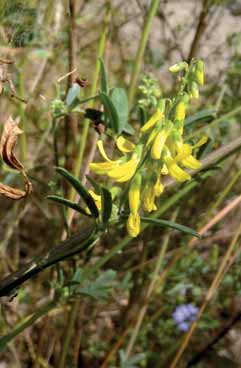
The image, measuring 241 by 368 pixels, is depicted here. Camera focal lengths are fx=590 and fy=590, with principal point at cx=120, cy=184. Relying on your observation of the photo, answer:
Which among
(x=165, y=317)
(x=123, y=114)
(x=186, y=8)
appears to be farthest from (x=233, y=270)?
(x=186, y=8)

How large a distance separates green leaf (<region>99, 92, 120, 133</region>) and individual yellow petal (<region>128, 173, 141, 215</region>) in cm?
14

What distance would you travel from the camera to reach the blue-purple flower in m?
1.91

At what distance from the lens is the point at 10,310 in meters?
1.48

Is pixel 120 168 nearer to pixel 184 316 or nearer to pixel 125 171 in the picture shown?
pixel 125 171

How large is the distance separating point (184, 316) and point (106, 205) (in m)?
1.32

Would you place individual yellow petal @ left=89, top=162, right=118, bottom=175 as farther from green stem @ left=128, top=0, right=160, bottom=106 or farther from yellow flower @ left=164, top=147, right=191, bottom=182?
A: green stem @ left=128, top=0, right=160, bottom=106

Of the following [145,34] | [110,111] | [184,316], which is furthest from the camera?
[184,316]

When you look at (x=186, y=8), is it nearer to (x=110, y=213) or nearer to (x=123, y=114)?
(x=123, y=114)

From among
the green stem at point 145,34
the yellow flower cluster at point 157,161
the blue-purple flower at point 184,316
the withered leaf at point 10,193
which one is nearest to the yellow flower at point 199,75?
the yellow flower cluster at point 157,161

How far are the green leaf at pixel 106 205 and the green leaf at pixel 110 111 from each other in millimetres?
156

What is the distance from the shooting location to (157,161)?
688 millimetres

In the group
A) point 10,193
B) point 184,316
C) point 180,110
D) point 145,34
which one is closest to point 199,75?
point 180,110

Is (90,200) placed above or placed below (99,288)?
above

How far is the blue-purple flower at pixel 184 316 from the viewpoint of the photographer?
1.91 metres
